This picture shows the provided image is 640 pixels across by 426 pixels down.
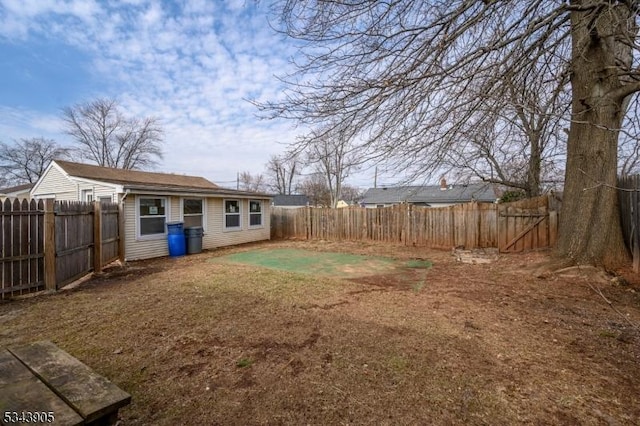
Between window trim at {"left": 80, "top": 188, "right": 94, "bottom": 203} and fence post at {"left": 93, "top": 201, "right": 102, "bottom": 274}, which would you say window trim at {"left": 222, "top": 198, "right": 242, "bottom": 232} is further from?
fence post at {"left": 93, "top": 201, "right": 102, "bottom": 274}

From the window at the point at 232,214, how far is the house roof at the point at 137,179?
0.48 m

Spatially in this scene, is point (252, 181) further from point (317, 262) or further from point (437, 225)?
point (317, 262)

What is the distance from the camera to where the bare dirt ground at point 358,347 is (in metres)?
2.09

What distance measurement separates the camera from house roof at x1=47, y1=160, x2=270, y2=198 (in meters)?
10.2

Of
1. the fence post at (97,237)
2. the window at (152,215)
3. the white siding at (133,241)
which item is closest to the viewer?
the fence post at (97,237)

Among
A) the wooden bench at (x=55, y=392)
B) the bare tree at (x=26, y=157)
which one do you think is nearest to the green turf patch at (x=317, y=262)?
the wooden bench at (x=55, y=392)

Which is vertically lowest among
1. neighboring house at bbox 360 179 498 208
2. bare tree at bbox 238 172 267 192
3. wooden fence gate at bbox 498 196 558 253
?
wooden fence gate at bbox 498 196 558 253

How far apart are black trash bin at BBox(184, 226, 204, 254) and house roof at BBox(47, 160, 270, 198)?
1.37m

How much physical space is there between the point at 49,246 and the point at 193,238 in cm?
480

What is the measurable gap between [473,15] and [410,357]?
4300 mm

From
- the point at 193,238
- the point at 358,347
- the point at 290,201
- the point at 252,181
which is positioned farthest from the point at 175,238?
the point at 252,181

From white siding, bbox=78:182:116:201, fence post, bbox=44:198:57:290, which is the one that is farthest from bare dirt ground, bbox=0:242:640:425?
white siding, bbox=78:182:116:201

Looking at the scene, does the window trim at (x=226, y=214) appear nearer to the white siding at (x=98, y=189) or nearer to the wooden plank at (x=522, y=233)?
the white siding at (x=98, y=189)

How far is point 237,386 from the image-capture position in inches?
93.7
